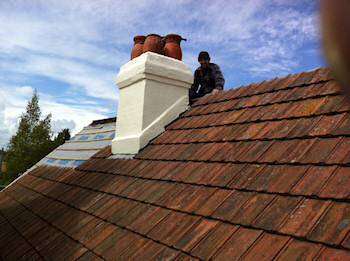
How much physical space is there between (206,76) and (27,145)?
26.2 metres

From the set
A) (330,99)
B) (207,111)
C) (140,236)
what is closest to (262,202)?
(140,236)

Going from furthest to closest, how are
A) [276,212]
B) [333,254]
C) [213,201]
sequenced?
1. [213,201]
2. [276,212]
3. [333,254]

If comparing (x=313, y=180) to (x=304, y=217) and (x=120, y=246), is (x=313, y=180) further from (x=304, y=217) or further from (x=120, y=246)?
(x=120, y=246)

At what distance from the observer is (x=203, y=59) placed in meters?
6.09

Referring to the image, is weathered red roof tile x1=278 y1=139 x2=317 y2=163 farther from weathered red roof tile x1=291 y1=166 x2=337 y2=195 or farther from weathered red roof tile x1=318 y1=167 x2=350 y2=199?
weathered red roof tile x1=318 y1=167 x2=350 y2=199

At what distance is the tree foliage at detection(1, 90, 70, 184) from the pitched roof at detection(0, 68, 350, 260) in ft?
84.1

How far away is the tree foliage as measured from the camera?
26703 millimetres

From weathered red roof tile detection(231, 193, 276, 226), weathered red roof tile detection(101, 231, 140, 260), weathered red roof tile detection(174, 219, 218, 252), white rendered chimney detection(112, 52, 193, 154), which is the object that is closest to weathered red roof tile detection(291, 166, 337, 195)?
weathered red roof tile detection(231, 193, 276, 226)

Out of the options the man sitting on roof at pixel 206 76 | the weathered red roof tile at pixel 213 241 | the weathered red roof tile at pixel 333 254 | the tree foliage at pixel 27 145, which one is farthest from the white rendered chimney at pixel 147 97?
the tree foliage at pixel 27 145

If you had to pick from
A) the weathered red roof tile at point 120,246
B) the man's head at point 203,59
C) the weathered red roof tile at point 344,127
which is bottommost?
the weathered red roof tile at point 120,246

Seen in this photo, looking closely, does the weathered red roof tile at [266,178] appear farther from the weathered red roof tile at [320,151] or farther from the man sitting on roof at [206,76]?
the man sitting on roof at [206,76]

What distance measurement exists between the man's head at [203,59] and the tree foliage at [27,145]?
24.3m

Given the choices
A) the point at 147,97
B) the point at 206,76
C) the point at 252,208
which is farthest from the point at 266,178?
the point at 206,76

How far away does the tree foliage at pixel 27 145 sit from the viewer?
87.6 feet
